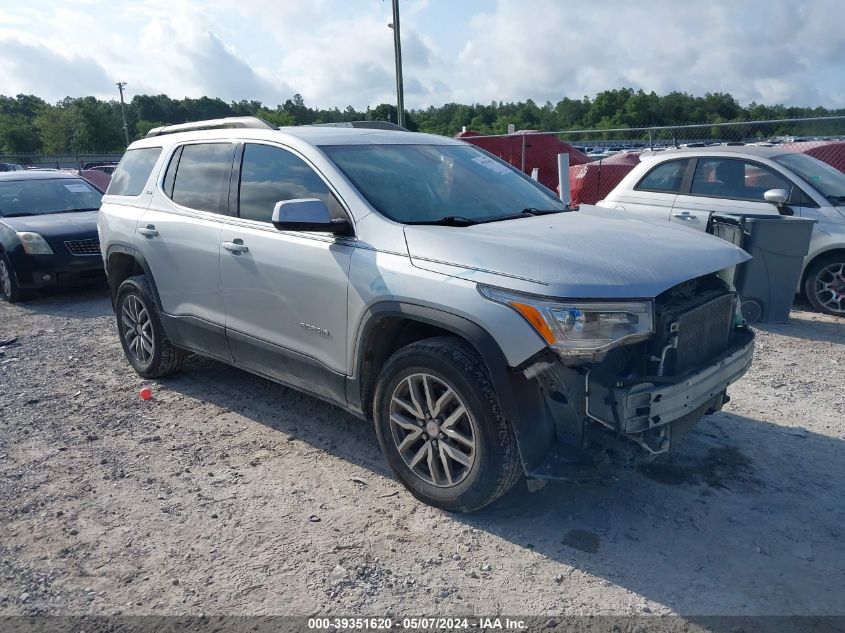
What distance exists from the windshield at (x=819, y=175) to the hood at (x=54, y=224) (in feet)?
27.5

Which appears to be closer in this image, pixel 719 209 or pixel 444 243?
pixel 444 243

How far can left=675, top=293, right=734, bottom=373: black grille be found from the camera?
11.0ft

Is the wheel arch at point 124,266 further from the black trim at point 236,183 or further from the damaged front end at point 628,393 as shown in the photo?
the damaged front end at point 628,393

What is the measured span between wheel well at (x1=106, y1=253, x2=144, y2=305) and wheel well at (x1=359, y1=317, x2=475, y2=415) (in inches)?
110

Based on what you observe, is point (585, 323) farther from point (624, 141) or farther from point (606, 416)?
point (624, 141)

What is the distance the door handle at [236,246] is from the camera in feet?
14.5

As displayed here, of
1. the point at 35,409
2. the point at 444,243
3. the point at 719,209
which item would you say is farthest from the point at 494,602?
the point at 719,209

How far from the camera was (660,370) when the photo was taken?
10.7 feet

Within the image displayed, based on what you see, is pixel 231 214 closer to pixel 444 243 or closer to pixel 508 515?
pixel 444 243

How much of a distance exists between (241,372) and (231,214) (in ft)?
5.89

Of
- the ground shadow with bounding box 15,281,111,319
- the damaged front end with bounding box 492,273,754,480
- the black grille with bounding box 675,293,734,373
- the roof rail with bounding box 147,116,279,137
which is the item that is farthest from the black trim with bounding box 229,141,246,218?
the ground shadow with bounding box 15,281,111,319

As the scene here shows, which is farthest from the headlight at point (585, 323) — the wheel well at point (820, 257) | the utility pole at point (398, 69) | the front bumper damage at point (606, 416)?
the utility pole at point (398, 69)

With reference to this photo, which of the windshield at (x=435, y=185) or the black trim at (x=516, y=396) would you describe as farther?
the windshield at (x=435, y=185)

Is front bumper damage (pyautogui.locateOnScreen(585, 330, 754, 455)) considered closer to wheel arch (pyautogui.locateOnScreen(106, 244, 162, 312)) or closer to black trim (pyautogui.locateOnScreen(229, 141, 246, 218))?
black trim (pyautogui.locateOnScreen(229, 141, 246, 218))
